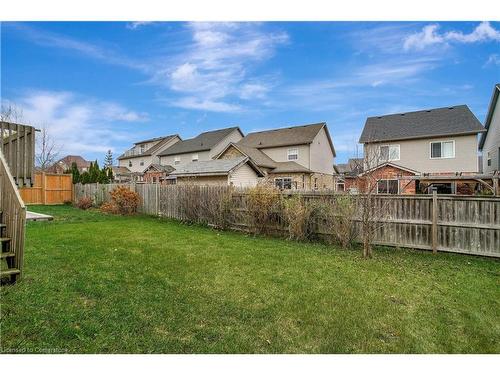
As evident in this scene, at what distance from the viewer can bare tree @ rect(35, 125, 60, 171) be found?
2936 cm

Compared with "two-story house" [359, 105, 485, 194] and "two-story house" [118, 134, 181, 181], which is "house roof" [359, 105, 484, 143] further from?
"two-story house" [118, 134, 181, 181]

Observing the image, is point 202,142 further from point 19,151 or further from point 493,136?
point 19,151

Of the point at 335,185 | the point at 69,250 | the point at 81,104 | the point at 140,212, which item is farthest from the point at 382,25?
the point at 335,185

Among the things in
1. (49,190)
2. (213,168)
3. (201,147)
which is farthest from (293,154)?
(49,190)

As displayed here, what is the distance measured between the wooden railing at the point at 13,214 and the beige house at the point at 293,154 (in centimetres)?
→ 2137

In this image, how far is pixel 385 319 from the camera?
340 cm

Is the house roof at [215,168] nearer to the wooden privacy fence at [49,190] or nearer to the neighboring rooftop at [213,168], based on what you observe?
Answer: the neighboring rooftop at [213,168]

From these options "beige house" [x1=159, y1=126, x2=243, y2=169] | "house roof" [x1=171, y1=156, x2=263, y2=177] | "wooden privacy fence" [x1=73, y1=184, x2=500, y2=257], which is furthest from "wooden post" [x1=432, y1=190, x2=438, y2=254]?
"beige house" [x1=159, y1=126, x2=243, y2=169]

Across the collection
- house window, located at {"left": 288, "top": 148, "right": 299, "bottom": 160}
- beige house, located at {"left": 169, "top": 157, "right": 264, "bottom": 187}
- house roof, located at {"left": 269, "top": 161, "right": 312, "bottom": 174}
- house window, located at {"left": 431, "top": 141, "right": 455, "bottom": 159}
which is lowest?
beige house, located at {"left": 169, "top": 157, "right": 264, "bottom": 187}

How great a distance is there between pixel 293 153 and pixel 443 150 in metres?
12.7

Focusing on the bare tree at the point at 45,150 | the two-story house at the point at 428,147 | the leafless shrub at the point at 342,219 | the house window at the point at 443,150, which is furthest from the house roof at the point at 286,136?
the leafless shrub at the point at 342,219

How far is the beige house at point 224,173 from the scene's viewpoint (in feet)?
55.2

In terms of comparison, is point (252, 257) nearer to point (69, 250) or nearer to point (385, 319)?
point (385, 319)

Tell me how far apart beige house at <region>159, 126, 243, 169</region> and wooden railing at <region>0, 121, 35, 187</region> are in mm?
25580
